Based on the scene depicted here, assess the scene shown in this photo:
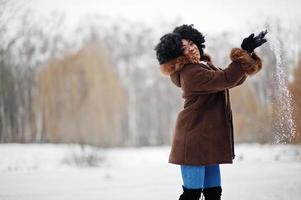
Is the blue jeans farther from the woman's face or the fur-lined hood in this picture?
the woman's face

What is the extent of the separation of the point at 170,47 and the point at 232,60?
327 mm

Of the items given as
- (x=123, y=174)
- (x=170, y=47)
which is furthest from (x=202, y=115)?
(x=123, y=174)

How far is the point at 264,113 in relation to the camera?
16.1m

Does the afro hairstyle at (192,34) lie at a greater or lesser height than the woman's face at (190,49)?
greater

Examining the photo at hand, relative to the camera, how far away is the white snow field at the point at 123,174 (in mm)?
4344

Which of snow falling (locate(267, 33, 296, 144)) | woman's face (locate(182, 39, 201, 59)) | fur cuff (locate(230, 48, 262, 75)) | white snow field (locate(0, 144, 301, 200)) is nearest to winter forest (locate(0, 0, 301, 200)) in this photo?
white snow field (locate(0, 144, 301, 200))

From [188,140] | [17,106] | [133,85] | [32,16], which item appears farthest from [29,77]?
[188,140]

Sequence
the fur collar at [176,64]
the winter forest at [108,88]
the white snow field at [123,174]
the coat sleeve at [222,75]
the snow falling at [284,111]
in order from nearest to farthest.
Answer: the coat sleeve at [222,75] < the fur collar at [176,64] < the snow falling at [284,111] < the white snow field at [123,174] < the winter forest at [108,88]

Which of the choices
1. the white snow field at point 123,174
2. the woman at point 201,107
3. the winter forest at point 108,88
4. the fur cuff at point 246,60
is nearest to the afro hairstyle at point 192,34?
the woman at point 201,107

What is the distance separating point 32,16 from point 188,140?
595 inches

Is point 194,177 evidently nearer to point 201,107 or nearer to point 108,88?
point 201,107

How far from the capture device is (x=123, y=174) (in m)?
7.86

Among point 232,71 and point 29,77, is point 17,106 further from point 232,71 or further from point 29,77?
point 232,71

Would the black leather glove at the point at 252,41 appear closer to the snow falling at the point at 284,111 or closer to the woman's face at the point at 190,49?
the woman's face at the point at 190,49
